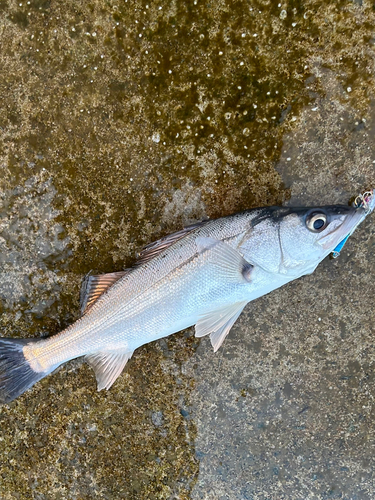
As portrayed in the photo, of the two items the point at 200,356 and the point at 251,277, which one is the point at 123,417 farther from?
the point at 251,277

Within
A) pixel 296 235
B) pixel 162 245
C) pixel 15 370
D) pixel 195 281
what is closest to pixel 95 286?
pixel 162 245

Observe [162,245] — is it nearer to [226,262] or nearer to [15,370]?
[226,262]

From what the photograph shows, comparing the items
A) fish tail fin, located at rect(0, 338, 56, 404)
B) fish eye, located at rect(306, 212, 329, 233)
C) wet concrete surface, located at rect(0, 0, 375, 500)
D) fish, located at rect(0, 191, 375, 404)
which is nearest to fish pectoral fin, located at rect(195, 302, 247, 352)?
fish, located at rect(0, 191, 375, 404)

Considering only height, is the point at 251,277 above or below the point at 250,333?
above

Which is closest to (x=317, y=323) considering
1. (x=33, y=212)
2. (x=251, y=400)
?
(x=251, y=400)

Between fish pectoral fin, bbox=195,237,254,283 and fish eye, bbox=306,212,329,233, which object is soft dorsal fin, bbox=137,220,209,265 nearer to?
fish pectoral fin, bbox=195,237,254,283

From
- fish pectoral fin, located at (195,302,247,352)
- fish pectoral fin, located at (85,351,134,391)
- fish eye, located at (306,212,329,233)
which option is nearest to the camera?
fish eye, located at (306,212,329,233)

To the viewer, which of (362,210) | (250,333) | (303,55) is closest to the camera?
(362,210)
